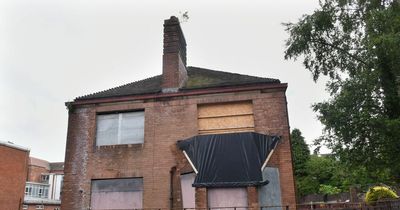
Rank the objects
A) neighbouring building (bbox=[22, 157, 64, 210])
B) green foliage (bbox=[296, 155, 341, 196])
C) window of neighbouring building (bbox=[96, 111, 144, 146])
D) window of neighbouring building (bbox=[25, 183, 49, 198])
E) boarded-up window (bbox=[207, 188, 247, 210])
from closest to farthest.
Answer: boarded-up window (bbox=[207, 188, 247, 210]), window of neighbouring building (bbox=[96, 111, 144, 146]), green foliage (bbox=[296, 155, 341, 196]), window of neighbouring building (bbox=[25, 183, 49, 198]), neighbouring building (bbox=[22, 157, 64, 210])

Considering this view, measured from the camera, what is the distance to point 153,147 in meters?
14.7

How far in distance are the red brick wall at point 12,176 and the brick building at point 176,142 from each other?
19.0 meters

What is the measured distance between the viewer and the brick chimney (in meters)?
15.5

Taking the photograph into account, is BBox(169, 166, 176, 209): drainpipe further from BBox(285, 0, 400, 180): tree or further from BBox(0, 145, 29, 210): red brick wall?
BBox(0, 145, 29, 210): red brick wall

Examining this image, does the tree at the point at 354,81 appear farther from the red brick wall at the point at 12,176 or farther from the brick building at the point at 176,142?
the red brick wall at the point at 12,176

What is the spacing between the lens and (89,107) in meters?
15.9

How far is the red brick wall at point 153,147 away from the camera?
46.0 feet

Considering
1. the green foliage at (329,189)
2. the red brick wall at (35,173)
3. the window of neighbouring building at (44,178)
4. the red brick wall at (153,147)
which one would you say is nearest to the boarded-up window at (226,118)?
the red brick wall at (153,147)

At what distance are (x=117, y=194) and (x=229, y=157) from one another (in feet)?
15.7

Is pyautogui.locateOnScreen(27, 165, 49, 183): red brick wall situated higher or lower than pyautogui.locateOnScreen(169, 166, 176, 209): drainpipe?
higher

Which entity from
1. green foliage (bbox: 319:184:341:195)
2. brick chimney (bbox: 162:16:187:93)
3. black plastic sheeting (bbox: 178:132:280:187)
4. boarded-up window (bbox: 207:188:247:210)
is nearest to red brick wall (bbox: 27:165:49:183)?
green foliage (bbox: 319:184:341:195)

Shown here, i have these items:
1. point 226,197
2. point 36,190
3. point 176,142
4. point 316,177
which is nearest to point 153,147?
point 176,142

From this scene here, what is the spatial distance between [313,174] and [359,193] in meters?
19.8

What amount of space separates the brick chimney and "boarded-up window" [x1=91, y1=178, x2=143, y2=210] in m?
4.11
